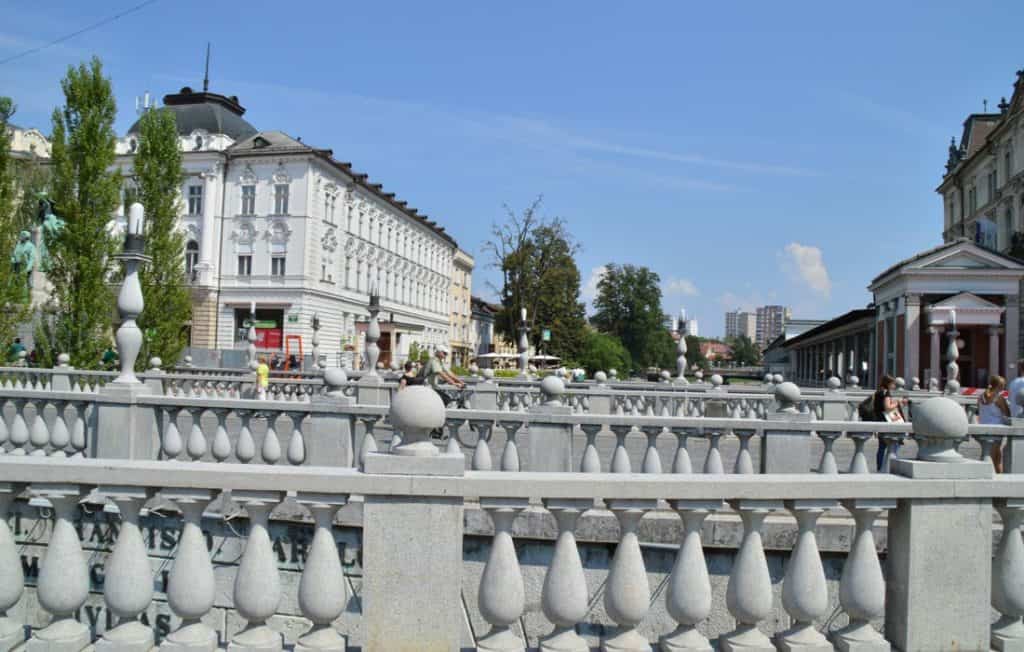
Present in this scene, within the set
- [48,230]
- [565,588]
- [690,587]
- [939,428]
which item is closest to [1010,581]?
[939,428]

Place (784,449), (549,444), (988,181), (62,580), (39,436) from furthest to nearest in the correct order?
(988,181), (549,444), (784,449), (39,436), (62,580)

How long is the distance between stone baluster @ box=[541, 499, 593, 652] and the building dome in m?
57.1

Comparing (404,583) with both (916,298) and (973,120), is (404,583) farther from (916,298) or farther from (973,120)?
(973,120)

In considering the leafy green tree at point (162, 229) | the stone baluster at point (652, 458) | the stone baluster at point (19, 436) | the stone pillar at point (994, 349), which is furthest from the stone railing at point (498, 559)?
the stone pillar at point (994, 349)

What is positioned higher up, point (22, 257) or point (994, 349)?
point (22, 257)

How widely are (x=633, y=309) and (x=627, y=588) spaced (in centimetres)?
8619

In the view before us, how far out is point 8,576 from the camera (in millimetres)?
3305

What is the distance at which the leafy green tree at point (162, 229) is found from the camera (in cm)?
2816

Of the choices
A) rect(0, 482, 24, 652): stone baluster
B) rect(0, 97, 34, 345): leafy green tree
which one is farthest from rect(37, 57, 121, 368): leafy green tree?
rect(0, 482, 24, 652): stone baluster

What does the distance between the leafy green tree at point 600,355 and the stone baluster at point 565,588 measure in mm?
58035

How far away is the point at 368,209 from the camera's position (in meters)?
63.1

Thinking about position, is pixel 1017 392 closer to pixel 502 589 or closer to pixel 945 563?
pixel 945 563

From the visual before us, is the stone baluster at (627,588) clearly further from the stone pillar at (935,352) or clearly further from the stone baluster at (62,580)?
the stone pillar at (935,352)

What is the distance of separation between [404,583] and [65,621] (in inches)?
61.1
